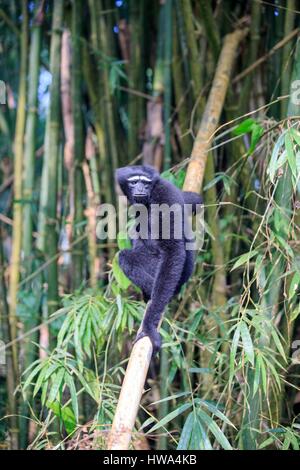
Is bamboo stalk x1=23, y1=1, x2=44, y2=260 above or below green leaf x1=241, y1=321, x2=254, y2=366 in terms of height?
above

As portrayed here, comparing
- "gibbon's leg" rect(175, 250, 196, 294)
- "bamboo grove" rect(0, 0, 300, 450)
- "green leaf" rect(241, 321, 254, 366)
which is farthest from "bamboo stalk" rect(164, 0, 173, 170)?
"green leaf" rect(241, 321, 254, 366)

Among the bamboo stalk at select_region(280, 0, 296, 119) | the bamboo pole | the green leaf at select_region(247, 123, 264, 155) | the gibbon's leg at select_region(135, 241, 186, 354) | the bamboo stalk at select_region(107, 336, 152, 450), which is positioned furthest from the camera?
the bamboo stalk at select_region(280, 0, 296, 119)

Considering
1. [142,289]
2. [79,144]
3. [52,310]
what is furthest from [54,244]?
[142,289]

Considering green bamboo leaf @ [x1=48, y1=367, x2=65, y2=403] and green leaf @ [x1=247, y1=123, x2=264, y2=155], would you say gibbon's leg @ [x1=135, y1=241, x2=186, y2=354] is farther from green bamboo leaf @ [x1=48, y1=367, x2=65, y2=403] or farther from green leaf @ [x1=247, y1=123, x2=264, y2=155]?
green leaf @ [x1=247, y1=123, x2=264, y2=155]

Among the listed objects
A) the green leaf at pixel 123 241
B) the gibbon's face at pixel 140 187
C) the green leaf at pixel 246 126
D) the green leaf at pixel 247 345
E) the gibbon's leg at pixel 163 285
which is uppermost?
the green leaf at pixel 246 126

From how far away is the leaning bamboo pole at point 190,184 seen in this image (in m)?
2.03

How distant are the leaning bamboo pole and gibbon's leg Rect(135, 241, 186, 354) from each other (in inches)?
5.2

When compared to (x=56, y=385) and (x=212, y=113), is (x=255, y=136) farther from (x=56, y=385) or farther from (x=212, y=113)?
(x=56, y=385)

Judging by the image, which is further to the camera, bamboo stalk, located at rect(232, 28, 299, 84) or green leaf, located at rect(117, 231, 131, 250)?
bamboo stalk, located at rect(232, 28, 299, 84)

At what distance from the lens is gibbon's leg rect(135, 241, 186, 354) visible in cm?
272

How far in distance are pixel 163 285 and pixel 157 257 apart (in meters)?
0.35

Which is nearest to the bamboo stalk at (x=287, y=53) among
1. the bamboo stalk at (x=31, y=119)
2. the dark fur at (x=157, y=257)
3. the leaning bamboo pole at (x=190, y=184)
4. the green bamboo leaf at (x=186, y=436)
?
the leaning bamboo pole at (x=190, y=184)

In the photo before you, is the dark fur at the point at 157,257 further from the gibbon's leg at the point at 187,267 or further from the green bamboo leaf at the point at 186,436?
the green bamboo leaf at the point at 186,436

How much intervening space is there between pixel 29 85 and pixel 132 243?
1.46 metres
